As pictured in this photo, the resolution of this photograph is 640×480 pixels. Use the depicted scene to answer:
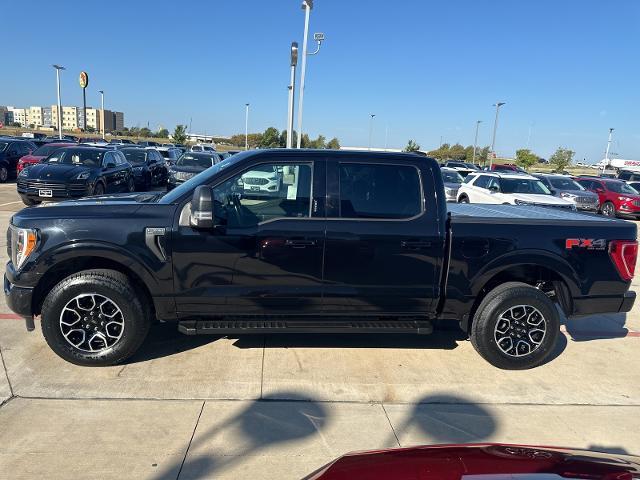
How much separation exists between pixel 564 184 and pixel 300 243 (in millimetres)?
18182

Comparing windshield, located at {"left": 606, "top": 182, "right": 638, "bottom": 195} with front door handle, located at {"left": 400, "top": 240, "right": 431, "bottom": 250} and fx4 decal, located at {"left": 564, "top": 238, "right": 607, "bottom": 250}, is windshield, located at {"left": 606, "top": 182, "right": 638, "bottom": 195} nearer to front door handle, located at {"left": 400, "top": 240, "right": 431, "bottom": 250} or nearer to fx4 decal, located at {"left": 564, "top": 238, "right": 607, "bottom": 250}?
fx4 decal, located at {"left": 564, "top": 238, "right": 607, "bottom": 250}

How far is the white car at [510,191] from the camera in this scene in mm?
13406

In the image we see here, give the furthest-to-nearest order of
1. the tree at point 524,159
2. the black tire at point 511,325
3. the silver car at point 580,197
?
the tree at point 524,159, the silver car at point 580,197, the black tire at point 511,325

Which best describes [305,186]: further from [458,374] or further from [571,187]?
[571,187]

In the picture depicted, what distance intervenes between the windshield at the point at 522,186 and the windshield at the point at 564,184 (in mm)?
4547

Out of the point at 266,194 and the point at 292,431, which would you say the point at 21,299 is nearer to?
the point at 266,194

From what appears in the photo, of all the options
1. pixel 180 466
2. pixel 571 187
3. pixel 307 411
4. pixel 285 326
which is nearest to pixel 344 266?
pixel 285 326

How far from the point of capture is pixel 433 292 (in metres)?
4.29

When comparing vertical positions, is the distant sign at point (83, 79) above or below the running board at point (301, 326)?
above

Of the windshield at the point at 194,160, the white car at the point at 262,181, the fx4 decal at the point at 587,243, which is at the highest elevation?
the white car at the point at 262,181

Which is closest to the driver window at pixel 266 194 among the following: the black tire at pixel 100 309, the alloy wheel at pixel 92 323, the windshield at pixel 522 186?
the black tire at pixel 100 309

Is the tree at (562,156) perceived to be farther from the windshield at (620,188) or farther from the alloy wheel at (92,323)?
the alloy wheel at (92,323)

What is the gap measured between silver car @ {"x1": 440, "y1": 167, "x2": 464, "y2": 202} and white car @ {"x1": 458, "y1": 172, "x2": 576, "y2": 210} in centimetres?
123

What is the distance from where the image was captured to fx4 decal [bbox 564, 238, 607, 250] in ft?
14.2
